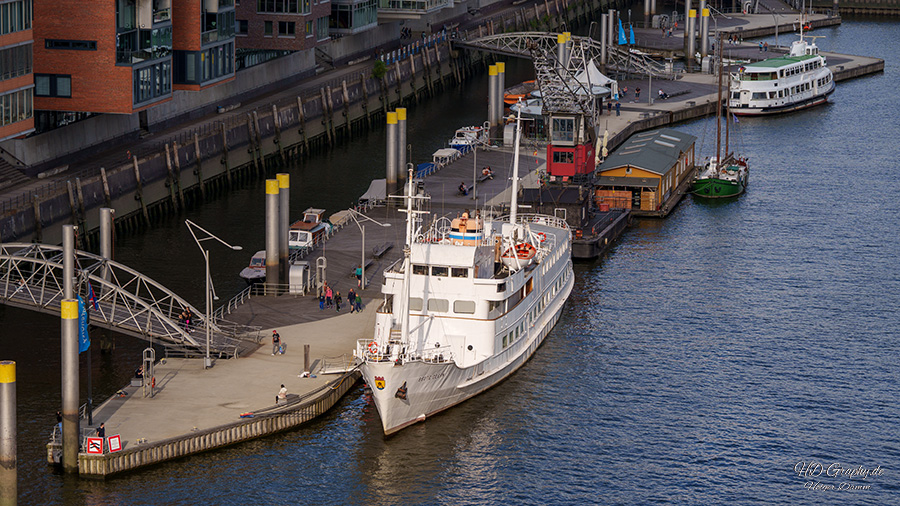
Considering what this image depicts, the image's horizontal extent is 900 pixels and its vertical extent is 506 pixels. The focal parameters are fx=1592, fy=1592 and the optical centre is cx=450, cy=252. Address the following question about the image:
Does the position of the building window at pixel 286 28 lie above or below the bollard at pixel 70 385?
above

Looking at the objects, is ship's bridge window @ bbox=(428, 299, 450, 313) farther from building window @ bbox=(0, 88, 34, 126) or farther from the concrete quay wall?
building window @ bbox=(0, 88, 34, 126)

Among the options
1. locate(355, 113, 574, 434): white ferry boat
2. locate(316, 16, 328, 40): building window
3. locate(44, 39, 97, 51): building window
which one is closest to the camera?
locate(355, 113, 574, 434): white ferry boat

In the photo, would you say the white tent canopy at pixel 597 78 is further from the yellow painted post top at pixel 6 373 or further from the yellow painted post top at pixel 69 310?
the yellow painted post top at pixel 6 373

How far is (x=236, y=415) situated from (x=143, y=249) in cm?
4577

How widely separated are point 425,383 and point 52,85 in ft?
203

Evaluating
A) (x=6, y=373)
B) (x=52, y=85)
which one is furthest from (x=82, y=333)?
(x=52, y=85)

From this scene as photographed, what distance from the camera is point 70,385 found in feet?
270

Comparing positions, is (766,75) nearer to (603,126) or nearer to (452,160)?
(603,126)

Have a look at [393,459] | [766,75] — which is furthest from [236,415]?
[766,75]

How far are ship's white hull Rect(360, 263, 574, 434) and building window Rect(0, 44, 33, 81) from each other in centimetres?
5041

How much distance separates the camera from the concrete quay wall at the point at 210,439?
8338cm

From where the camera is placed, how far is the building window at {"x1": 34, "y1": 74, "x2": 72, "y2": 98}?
139 m

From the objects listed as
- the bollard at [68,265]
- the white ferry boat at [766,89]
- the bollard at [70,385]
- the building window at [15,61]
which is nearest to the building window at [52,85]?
the building window at [15,61]

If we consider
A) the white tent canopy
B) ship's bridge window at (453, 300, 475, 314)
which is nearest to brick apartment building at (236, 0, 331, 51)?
the white tent canopy
